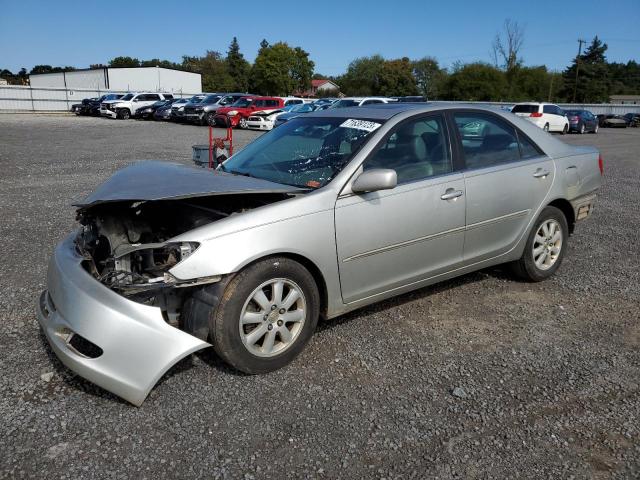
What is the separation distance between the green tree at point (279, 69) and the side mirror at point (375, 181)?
81.9 metres

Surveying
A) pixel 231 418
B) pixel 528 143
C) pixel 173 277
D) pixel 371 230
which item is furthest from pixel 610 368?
pixel 173 277

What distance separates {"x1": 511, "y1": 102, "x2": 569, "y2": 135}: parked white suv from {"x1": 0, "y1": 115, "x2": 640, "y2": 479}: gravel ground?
26044 mm

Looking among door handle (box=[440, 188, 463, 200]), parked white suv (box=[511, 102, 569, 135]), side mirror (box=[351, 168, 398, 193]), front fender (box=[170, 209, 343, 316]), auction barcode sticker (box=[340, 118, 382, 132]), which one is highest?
parked white suv (box=[511, 102, 569, 135])

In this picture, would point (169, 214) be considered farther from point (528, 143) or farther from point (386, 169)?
point (528, 143)

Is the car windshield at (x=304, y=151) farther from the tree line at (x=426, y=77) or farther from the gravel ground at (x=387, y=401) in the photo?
the tree line at (x=426, y=77)

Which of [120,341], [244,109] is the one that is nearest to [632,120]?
[244,109]

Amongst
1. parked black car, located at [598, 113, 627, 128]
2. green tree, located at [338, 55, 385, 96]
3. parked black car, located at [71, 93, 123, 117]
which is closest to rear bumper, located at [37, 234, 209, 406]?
parked black car, located at [71, 93, 123, 117]

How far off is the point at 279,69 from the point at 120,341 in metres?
83.4

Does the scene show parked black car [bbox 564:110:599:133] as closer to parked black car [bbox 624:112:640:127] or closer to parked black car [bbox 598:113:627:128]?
parked black car [bbox 598:113:627:128]

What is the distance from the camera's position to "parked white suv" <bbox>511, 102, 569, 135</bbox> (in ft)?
93.5

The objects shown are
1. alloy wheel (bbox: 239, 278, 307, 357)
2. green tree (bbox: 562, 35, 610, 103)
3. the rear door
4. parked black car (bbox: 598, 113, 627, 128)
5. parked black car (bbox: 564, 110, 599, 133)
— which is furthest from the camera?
green tree (bbox: 562, 35, 610, 103)

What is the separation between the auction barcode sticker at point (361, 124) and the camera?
393 centimetres

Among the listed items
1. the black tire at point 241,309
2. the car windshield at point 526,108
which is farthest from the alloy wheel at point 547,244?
the car windshield at point 526,108

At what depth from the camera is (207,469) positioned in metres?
2.48
